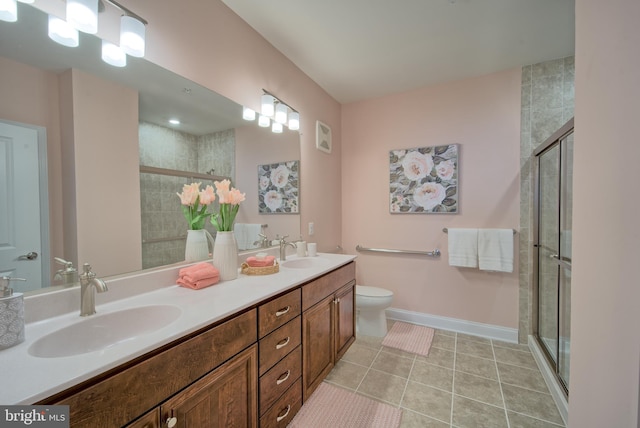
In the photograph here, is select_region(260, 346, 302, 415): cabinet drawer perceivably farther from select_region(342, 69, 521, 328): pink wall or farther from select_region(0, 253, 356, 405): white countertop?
select_region(342, 69, 521, 328): pink wall

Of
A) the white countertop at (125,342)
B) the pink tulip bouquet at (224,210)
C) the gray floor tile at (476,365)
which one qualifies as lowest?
the gray floor tile at (476,365)

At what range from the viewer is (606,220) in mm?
768

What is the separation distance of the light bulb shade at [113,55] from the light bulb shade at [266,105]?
2.79ft

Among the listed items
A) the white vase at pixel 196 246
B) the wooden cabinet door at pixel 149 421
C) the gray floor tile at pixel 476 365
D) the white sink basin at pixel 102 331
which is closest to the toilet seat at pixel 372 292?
the gray floor tile at pixel 476 365

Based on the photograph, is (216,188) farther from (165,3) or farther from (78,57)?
(165,3)

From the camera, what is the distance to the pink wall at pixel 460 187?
89.0 inches

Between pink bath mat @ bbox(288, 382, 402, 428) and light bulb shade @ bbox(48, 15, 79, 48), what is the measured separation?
2024mm

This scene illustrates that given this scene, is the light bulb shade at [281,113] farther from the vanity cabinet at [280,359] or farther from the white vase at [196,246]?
the vanity cabinet at [280,359]

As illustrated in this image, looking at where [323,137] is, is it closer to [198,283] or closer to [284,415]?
[198,283]

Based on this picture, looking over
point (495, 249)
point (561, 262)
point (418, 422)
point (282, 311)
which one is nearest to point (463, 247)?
point (495, 249)

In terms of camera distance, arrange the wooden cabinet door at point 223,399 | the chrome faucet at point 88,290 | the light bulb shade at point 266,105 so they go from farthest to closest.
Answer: the light bulb shade at point 266,105
the chrome faucet at point 88,290
the wooden cabinet door at point 223,399

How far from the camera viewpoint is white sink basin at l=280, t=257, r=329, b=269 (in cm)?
186

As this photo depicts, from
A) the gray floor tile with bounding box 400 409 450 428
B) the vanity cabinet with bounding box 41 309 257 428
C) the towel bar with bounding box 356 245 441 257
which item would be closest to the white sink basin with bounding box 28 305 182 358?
the vanity cabinet with bounding box 41 309 257 428

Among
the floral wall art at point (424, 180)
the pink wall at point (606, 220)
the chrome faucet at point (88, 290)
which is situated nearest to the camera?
the pink wall at point (606, 220)
